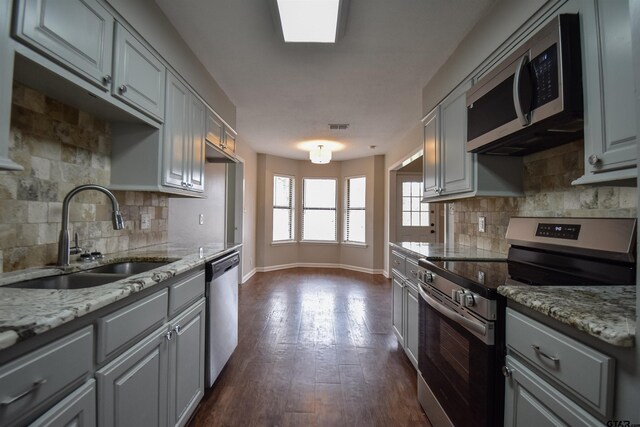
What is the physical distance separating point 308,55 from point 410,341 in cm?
239

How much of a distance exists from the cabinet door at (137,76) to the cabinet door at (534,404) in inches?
81.6

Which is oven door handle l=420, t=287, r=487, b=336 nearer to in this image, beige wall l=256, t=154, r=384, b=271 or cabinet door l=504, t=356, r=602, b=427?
cabinet door l=504, t=356, r=602, b=427

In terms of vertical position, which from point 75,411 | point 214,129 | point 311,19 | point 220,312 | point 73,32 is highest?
point 311,19

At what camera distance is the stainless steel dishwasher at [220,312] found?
1853mm

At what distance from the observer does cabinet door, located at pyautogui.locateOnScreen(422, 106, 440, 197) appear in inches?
91.3

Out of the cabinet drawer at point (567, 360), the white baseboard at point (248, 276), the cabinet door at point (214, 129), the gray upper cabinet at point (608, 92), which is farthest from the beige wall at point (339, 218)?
the cabinet drawer at point (567, 360)

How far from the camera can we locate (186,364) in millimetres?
1537

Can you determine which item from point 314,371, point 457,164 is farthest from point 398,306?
point 457,164

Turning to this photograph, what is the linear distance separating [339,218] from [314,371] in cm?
440

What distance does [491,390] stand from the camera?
1075 mm

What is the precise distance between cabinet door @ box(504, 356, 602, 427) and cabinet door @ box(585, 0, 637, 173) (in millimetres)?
757

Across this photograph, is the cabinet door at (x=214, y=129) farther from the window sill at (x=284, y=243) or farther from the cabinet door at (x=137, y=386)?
the window sill at (x=284, y=243)

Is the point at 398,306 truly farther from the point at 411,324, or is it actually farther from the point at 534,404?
the point at 534,404

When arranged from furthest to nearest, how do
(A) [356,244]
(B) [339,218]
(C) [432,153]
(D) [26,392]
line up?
(B) [339,218], (A) [356,244], (C) [432,153], (D) [26,392]
